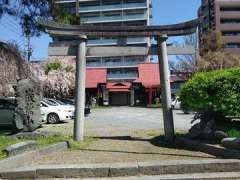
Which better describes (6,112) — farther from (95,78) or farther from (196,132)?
(95,78)

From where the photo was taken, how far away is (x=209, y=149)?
1120 cm

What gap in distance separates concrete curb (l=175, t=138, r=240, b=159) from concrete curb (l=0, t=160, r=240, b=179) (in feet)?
2.50

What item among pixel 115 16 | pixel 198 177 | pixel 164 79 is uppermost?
pixel 115 16

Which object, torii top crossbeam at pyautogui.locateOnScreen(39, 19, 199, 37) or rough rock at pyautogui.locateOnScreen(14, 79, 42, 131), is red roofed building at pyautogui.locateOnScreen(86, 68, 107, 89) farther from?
torii top crossbeam at pyautogui.locateOnScreen(39, 19, 199, 37)

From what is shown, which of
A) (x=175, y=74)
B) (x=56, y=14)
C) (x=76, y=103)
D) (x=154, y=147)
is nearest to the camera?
(x=154, y=147)

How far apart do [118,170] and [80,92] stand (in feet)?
18.7

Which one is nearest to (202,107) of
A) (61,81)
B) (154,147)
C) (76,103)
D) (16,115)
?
(154,147)

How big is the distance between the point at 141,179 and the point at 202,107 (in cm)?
469

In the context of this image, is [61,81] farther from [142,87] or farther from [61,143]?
[61,143]

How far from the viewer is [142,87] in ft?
Answer: 216

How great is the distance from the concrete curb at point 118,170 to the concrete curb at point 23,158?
1.31 ft

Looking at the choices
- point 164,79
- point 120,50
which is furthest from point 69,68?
point 164,79

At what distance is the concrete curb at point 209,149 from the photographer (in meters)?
9.94

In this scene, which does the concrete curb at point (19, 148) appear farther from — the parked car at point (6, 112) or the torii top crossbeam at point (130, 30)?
the parked car at point (6, 112)
